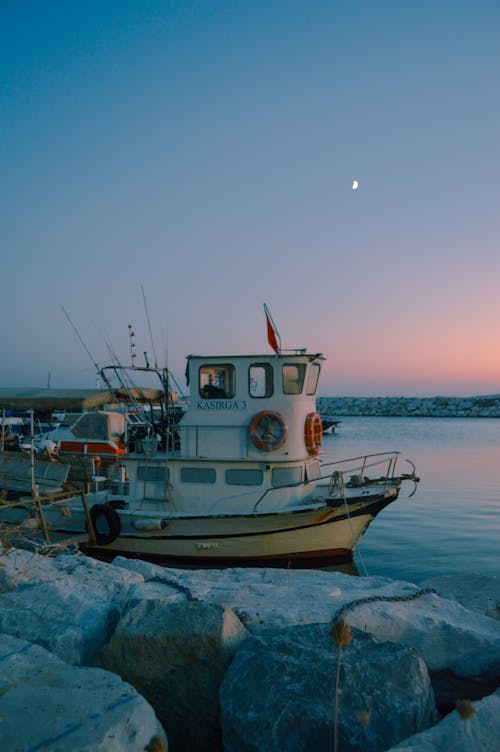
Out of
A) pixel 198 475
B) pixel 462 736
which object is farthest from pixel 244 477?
pixel 462 736

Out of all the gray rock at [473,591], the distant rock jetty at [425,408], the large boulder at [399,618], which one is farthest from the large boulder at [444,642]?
the distant rock jetty at [425,408]

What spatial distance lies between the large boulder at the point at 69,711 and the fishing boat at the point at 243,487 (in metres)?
7.31

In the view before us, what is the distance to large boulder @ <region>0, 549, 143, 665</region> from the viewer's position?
4.79 meters

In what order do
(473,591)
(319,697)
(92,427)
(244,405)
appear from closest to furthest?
(319,697)
(473,591)
(244,405)
(92,427)

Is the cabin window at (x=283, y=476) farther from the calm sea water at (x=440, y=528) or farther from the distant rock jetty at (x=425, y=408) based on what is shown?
the distant rock jetty at (x=425, y=408)

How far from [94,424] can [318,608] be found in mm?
12350

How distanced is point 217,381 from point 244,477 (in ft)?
6.78

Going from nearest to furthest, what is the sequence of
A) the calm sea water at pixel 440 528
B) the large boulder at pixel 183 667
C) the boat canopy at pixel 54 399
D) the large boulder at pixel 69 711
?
1. the large boulder at pixel 69 711
2. the large boulder at pixel 183 667
3. the boat canopy at pixel 54 399
4. the calm sea water at pixel 440 528

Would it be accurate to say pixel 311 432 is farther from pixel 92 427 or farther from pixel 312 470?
pixel 92 427

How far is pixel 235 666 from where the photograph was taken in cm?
407

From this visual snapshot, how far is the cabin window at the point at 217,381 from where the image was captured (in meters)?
11.7

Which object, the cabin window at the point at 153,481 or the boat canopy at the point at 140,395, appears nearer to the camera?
the cabin window at the point at 153,481

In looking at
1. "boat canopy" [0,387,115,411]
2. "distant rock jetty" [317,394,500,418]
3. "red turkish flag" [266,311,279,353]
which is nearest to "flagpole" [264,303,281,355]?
"red turkish flag" [266,311,279,353]

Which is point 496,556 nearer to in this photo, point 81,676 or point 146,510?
point 146,510
